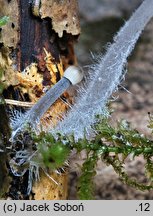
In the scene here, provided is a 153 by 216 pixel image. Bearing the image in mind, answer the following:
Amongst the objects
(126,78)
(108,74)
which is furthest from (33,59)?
(126,78)

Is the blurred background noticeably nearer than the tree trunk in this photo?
No

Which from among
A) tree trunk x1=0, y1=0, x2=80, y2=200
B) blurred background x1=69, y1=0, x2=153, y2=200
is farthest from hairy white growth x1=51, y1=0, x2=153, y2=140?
blurred background x1=69, y1=0, x2=153, y2=200

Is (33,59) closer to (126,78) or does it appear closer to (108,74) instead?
(108,74)

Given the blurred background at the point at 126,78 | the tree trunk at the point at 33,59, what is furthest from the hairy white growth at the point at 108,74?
the blurred background at the point at 126,78

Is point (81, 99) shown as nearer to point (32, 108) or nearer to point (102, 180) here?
point (32, 108)

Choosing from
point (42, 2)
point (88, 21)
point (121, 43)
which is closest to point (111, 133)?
point (121, 43)

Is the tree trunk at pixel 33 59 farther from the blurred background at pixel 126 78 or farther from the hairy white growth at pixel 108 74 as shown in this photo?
the blurred background at pixel 126 78

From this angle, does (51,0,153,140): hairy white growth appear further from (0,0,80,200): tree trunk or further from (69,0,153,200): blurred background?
(69,0,153,200): blurred background
